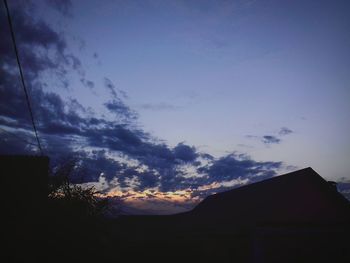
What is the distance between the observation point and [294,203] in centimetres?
1416

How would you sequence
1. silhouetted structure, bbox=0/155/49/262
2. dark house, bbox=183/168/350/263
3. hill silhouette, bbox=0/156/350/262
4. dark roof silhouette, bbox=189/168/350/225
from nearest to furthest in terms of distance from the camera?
1. silhouetted structure, bbox=0/155/49/262
2. hill silhouette, bbox=0/156/350/262
3. dark house, bbox=183/168/350/263
4. dark roof silhouette, bbox=189/168/350/225

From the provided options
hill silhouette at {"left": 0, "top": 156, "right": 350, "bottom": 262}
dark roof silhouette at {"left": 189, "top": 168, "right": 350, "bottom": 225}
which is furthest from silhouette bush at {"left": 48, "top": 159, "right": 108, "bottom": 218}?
dark roof silhouette at {"left": 189, "top": 168, "right": 350, "bottom": 225}

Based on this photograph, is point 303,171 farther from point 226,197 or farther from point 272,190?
point 226,197

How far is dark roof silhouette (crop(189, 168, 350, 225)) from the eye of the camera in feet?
44.3

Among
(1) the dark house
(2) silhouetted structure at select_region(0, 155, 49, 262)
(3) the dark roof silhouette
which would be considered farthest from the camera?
(3) the dark roof silhouette

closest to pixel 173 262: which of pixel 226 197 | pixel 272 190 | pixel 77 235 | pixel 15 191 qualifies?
pixel 226 197

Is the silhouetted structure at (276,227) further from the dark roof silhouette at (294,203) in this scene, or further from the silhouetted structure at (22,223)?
the silhouetted structure at (22,223)

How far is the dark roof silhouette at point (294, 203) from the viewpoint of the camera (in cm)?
1349

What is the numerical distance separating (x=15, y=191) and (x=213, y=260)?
12315mm

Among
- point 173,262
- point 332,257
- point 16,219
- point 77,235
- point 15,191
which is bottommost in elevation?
point 173,262

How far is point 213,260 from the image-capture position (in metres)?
16.1

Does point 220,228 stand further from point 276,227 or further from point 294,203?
point 294,203

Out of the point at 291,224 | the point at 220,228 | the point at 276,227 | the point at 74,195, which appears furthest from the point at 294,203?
the point at 74,195

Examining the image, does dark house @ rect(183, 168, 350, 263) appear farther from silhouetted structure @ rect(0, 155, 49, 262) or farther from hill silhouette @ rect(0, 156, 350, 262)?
silhouetted structure @ rect(0, 155, 49, 262)
